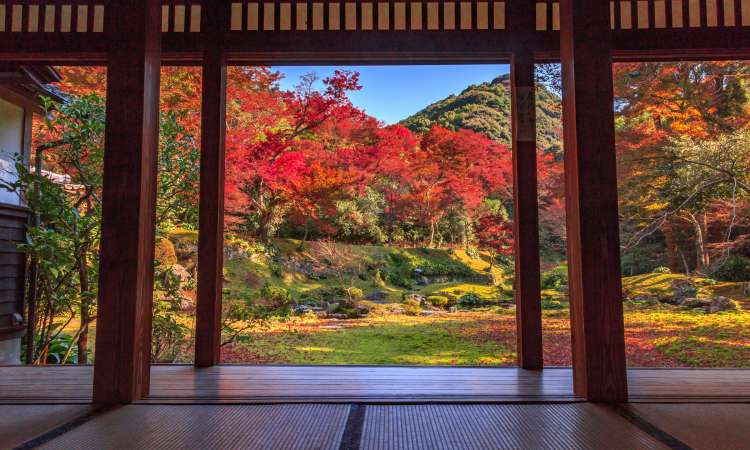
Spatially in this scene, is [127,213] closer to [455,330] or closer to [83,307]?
[83,307]

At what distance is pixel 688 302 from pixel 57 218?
7148 mm

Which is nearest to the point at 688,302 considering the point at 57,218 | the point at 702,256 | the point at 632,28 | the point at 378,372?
the point at 702,256

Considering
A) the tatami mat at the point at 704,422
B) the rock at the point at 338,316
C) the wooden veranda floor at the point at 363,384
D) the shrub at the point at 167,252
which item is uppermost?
the shrub at the point at 167,252

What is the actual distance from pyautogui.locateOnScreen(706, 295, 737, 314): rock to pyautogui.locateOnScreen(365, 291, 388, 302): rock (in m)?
4.26

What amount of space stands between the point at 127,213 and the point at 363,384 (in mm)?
1326

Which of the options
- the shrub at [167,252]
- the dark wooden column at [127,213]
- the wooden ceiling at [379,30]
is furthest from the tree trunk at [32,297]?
the dark wooden column at [127,213]

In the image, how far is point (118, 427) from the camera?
5.15 feet

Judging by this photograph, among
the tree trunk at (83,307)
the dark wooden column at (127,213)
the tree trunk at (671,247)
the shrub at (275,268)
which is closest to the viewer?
the dark wooden column at (127,213)

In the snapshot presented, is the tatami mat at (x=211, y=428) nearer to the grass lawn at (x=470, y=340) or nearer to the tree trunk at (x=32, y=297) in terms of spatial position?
the tree trunk at (x=32, y=297)

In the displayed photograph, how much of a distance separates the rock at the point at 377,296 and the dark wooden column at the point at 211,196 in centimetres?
402

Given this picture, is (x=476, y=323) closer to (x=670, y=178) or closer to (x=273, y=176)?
(x=670, y=178)

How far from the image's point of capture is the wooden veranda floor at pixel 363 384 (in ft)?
6.29

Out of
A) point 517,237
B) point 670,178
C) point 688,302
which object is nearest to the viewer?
point 517,237

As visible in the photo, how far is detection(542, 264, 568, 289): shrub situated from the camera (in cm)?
620
